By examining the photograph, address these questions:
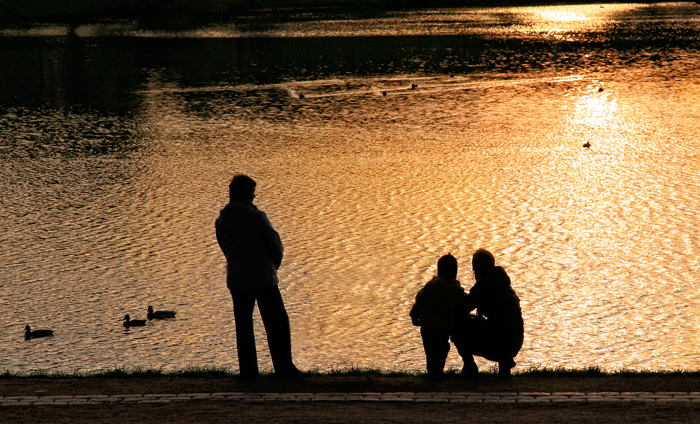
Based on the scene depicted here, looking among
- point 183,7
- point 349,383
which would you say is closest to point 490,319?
point 349,383

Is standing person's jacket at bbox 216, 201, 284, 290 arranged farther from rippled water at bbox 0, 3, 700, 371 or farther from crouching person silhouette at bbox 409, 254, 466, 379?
rippled water at bbox 0, 3, 700, 371

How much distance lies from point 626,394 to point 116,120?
22.4m

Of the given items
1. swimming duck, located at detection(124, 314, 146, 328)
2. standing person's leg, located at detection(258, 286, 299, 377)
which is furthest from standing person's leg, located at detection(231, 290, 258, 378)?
swimming duck, located at detection(124, 314, 146, 328)

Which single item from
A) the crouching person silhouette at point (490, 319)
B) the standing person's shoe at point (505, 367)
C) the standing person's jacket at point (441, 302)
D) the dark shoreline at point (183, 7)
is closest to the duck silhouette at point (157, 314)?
the standing person's jacket at point (441, 302)

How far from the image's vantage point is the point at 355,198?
17906 millimetres

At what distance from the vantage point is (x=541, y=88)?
1238 inches

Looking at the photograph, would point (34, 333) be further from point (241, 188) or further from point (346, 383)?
point (346, 383)

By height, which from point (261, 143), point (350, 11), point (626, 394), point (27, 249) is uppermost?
point (350, 11)

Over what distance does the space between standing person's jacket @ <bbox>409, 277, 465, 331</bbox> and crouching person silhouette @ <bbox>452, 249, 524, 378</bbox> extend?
4.9 inches

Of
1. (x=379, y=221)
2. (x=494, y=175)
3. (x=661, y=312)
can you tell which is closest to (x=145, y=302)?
(x=379, y=221)

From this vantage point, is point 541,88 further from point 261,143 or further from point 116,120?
point 116,120

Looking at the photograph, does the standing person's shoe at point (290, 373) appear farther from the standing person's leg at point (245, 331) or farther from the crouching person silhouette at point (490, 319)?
the crouching person silhouette at point (490, 319)

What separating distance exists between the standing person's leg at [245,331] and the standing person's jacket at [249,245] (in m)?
0.16

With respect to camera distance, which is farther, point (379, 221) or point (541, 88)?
point (541, 88)
